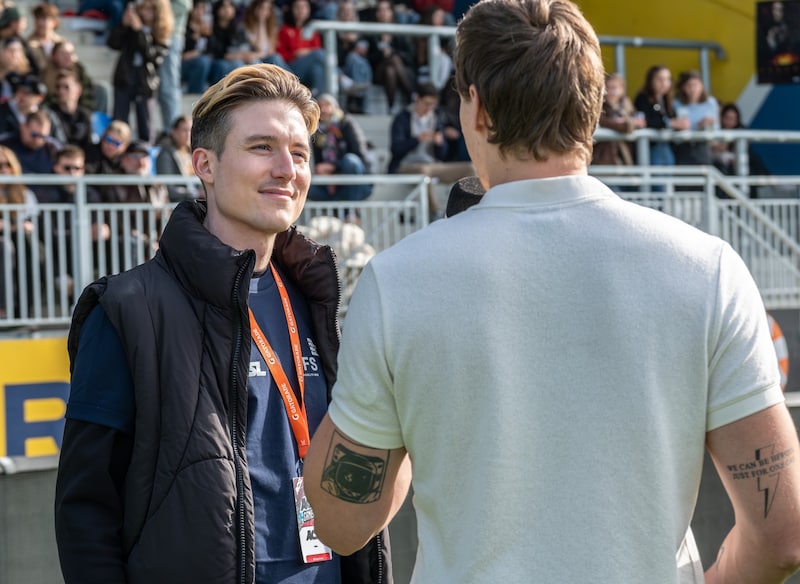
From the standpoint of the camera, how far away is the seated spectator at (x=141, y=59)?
1201 cm

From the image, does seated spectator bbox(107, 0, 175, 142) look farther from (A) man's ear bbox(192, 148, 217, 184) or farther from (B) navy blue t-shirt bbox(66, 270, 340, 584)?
(B) navy blue t-shirt bbox(66, 270, 340, 584)

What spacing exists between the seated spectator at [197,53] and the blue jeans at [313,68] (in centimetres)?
96

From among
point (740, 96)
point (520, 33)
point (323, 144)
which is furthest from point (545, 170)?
point (740, 96)

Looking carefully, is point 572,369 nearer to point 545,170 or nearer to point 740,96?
point 545,170

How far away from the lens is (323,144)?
11.4 m

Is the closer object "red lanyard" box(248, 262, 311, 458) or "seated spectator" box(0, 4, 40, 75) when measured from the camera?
"red lanyard" box(248, 262, 311, 458)

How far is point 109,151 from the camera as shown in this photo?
10242 mm

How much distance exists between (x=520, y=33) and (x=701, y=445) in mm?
717

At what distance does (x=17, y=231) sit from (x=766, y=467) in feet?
26.4

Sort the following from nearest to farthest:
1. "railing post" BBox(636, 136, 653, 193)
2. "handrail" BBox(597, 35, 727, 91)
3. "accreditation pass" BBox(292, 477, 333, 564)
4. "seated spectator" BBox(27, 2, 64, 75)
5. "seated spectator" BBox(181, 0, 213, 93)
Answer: "accreditation pass" BBox(292, 477, 333, 564)
"seated spectator" BBox(27, 2, 64, 75)
"railing post" BBox(636, 136, 653, 193)
"seated spectator" BBox(181, 0, 213, 93)
"handrail" BBox(597, 35, 727, 91)

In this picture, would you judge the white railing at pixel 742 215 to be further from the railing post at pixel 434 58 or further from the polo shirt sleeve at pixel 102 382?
the polo shirt sleeve at pixel 102 382

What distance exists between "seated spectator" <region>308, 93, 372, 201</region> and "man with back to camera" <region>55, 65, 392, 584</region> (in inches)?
310

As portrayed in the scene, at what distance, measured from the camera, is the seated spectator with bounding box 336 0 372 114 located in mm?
14188

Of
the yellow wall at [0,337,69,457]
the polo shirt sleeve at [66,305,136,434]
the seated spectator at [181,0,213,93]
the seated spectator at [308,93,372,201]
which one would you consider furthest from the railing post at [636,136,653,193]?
the polo shirt sleeve at [66,305,136,434]
